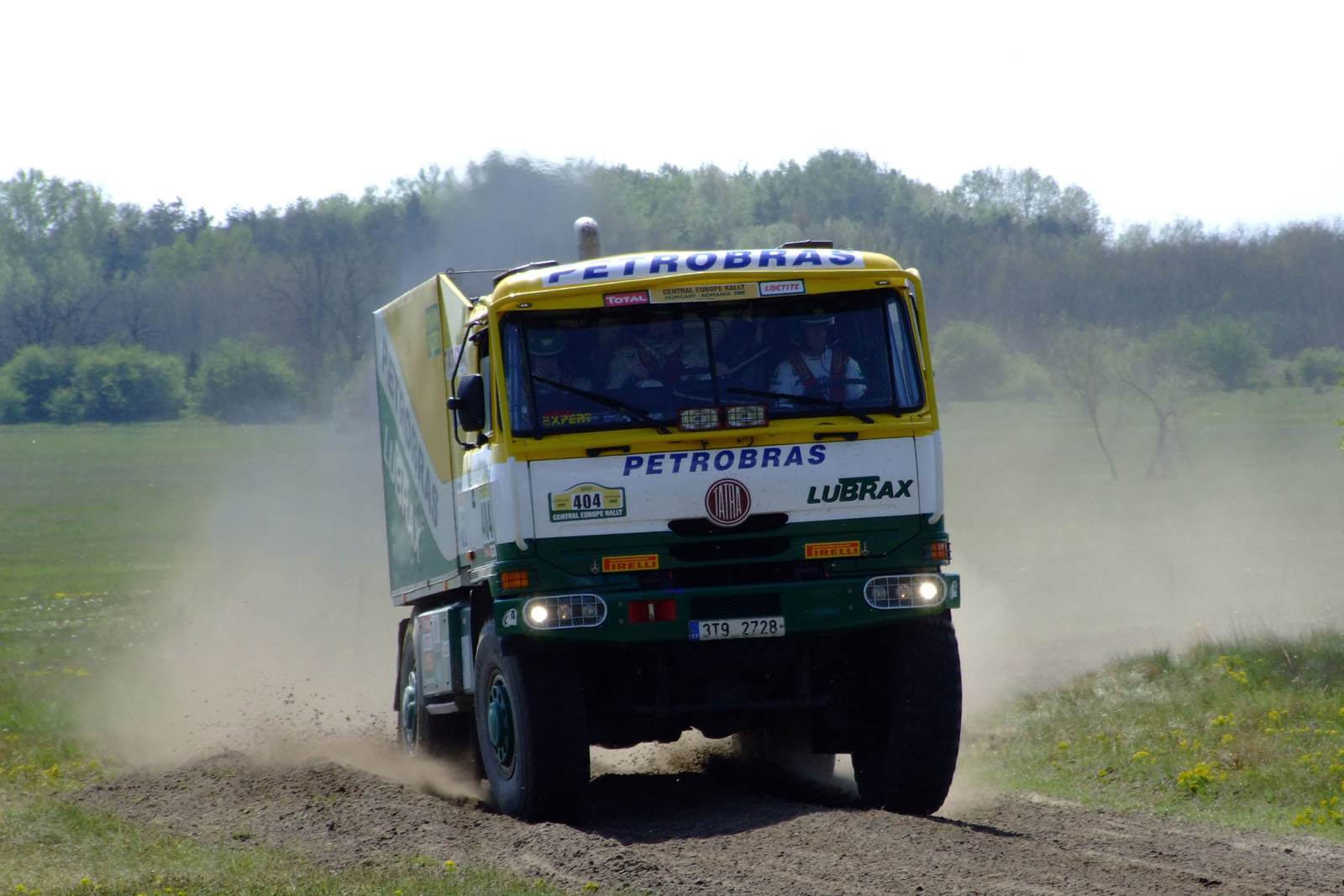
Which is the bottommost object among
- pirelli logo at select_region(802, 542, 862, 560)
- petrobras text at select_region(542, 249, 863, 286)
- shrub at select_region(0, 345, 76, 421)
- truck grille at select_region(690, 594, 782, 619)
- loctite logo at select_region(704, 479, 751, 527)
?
truck grille at select_region(690, 594, 782, 619)

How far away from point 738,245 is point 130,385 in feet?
105

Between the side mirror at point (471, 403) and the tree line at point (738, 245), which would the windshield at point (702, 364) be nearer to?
the side mirror at point (471, 403)

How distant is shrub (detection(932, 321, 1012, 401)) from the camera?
6259cm

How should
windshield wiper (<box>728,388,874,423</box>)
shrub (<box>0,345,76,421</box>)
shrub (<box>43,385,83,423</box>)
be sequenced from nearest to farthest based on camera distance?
windshield wiper (<box>728,388,874,423</box>) → shrub (<box>43,385,83,423</box>) → shrub (<box>0,345,76,421</box>)

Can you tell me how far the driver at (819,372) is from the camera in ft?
29.5

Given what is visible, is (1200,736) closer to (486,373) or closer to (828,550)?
(828,550)

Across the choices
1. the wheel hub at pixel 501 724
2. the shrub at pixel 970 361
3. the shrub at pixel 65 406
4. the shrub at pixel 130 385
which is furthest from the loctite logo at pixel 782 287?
the shrub at pixel 65 406

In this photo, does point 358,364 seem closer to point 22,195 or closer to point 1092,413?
point 1092,413

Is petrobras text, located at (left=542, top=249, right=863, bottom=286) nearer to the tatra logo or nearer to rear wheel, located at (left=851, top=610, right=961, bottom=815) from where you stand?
the tatra logo

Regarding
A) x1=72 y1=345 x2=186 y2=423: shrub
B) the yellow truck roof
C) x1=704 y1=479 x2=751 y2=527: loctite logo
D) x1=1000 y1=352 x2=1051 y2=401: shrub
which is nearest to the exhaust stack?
the yellow truck roof

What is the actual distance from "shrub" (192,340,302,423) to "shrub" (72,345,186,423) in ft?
4.65

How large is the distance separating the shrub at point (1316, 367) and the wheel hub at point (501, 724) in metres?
59.2

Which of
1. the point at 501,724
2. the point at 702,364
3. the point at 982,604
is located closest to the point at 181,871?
the point at 501,724

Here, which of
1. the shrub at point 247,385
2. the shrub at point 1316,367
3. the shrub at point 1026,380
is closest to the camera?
the shrub at point 247,385
